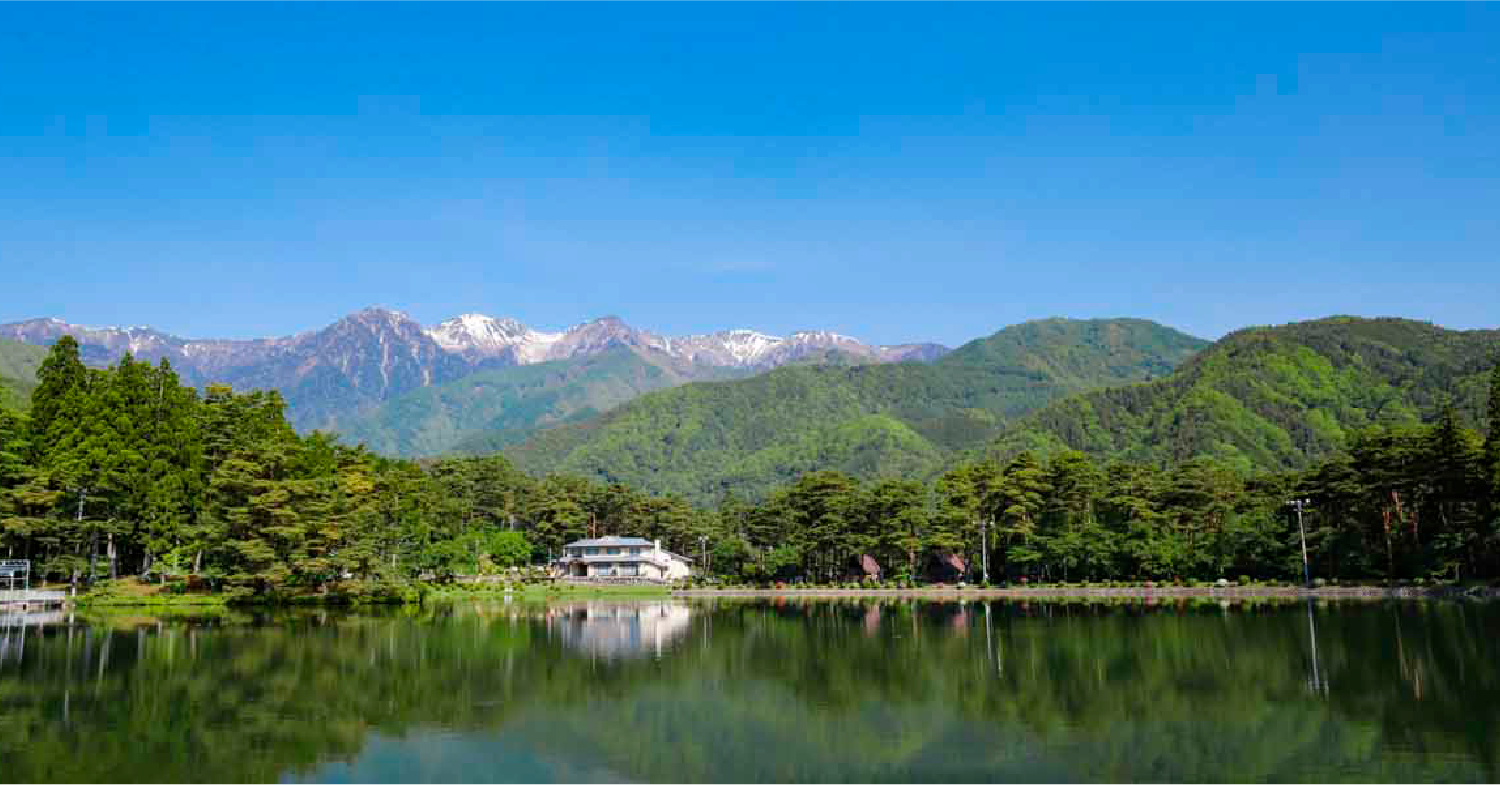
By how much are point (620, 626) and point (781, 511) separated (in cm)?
4468

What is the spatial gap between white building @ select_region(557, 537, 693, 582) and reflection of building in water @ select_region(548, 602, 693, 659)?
22872 mm

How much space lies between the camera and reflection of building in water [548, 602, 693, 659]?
113ft

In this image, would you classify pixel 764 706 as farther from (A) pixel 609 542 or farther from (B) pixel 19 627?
(A) pixel 609 542

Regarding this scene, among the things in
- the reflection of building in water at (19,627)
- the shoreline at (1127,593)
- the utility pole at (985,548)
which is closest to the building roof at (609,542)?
the shoreline at (1127,593)

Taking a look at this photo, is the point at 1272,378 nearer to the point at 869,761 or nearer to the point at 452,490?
the point at 452,490

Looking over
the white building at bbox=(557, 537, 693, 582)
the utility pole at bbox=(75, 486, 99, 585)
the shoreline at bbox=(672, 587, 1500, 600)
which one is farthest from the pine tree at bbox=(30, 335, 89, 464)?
the white building at bbox=(557, 537, 693, 582)

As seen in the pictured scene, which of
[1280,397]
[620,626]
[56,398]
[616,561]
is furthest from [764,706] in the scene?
[1280,397]

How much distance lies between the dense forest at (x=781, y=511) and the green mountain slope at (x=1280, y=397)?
3112 inches

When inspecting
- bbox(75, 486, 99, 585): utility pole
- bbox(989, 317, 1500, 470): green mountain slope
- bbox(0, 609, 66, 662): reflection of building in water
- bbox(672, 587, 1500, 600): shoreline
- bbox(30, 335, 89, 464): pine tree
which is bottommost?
bbox(672, 587, 1500, 600): shoreline

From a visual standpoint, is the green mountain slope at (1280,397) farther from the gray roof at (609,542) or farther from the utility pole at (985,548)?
the gray roof at (609,542)

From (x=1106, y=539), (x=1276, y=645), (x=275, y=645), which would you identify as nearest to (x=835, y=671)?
(x=1276, y=645)

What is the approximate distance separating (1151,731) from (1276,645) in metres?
15.7

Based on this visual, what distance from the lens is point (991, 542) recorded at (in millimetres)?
75812

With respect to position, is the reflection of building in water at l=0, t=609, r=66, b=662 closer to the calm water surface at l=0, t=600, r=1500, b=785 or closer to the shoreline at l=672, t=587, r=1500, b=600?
the calm water surface at l=0, t=600, r=1500, b=785
